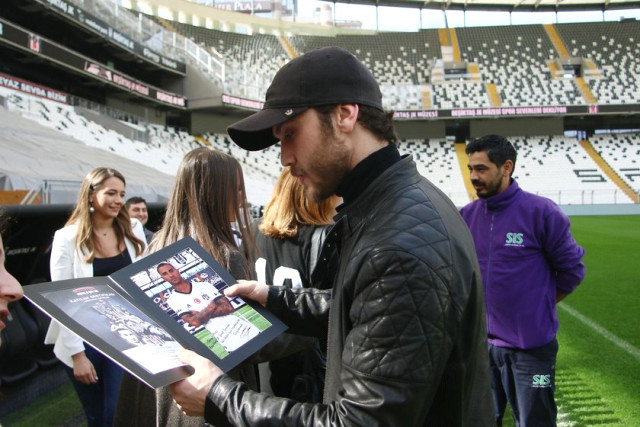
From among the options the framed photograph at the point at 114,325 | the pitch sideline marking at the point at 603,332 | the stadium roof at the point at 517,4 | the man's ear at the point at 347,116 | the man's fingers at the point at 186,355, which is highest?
the stadium roof at the point at 517,4

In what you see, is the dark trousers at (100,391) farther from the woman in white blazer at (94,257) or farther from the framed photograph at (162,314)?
the framed photograph at (162,314)

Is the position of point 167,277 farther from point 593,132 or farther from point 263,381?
point 593,132

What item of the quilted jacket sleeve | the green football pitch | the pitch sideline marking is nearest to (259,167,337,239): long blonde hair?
the quilted jacket sleeve

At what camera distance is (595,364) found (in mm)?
5523

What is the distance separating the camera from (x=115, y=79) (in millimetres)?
28656

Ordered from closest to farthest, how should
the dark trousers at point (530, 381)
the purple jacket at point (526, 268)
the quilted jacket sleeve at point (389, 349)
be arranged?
the quilted jacket sleeve at point (389, 349)
the dark trousers at point (530, 381)
the purple jacket at point (526, 268)

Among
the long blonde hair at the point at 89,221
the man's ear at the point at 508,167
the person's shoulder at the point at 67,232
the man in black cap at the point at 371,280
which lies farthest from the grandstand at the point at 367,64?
the man in black cap at the point at 371,280

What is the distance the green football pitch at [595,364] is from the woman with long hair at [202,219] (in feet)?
8.50

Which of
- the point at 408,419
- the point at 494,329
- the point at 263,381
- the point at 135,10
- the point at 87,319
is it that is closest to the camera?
the point at 408,419

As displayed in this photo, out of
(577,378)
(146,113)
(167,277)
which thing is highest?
(146,113)

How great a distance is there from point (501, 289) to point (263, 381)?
1.45 meters

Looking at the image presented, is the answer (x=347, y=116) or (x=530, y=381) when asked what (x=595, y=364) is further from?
(x=347, y=116)

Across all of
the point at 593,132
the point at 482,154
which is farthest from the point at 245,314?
the point at 593,132

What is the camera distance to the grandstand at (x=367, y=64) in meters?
25.7
